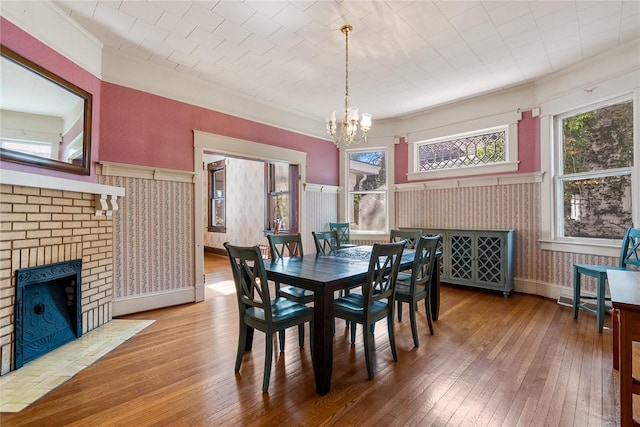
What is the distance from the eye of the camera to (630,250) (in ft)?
10.3

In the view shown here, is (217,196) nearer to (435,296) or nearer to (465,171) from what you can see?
(465,171)

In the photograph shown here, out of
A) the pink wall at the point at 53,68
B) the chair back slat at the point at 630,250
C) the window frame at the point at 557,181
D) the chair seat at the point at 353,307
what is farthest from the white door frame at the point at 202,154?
the chair back slat at the point at 630,250

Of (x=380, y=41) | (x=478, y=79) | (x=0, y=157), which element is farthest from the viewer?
(x=478, y=79)

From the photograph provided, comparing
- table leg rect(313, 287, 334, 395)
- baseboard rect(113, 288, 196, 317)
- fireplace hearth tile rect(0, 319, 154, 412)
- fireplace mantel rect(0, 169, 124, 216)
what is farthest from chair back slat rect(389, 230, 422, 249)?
fireplace mantel rect(0, 169, 124, 216)

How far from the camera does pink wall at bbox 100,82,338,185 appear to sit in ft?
10.8

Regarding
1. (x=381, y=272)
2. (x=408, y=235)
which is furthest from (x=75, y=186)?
(x=408, y=235)

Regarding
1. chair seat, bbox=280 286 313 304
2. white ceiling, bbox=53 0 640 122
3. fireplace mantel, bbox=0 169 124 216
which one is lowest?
chair seat, bbox=280 286 313 304

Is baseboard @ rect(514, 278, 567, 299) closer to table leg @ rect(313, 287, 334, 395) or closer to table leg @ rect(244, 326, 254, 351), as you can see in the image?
table leg @ rect(313, 287, 334, 395)

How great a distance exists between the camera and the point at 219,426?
1649 millimetres

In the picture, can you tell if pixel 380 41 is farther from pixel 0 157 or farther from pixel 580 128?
pixel 0 157

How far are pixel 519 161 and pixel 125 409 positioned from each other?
5.05 meters

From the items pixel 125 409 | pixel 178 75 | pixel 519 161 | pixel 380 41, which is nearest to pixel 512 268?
pixel 519 161

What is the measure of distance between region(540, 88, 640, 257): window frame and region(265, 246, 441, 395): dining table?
2.55m

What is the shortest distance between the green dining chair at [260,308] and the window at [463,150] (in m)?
3.88
